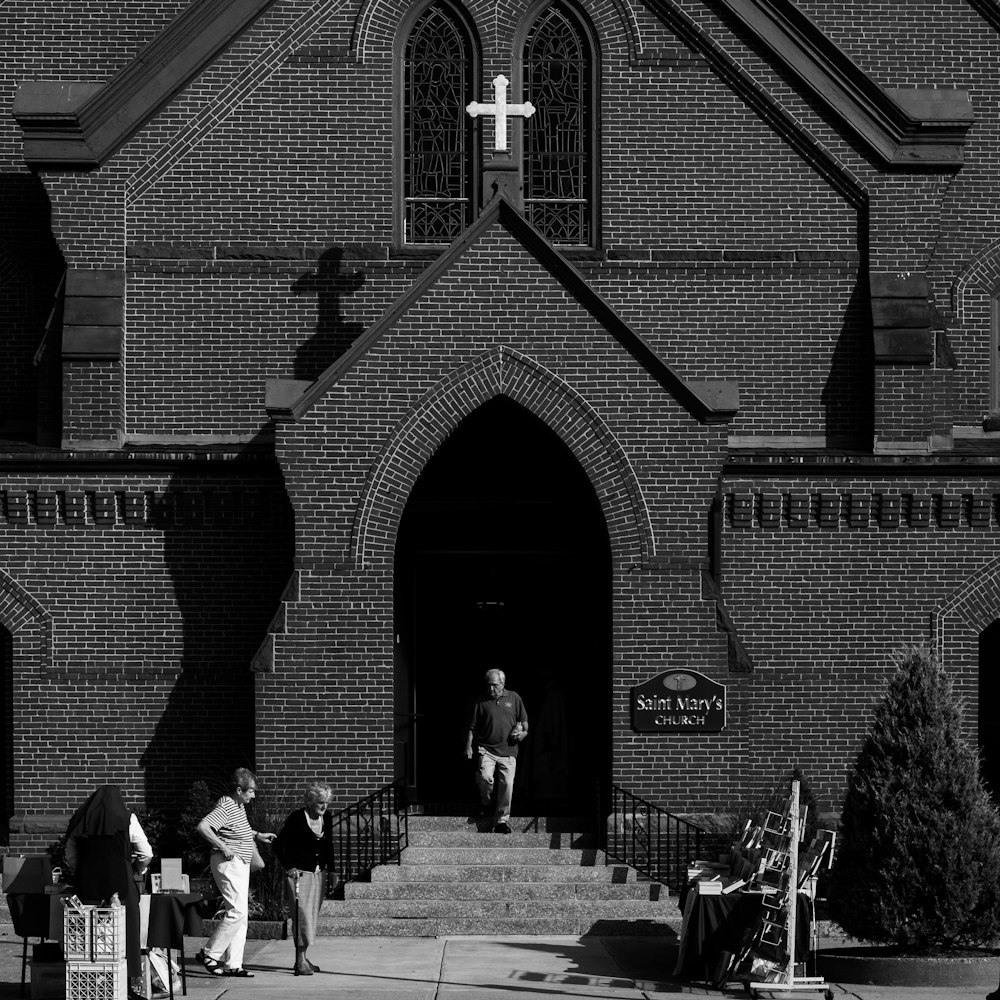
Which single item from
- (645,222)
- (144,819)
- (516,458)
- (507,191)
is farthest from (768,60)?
(144,819)

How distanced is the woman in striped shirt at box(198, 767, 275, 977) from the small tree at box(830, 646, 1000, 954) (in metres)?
4.52

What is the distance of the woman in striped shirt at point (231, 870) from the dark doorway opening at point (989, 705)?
9.46 m

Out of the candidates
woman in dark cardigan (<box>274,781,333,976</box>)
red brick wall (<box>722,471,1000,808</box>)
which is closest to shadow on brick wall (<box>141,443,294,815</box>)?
woman in dark cardigan (<box>274,781,333,976</box>)

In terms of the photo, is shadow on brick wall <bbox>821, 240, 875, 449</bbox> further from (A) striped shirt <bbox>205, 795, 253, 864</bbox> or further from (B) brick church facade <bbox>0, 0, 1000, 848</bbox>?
(A) striped shirt <bbox>205, 795, 253, 864</bbox>

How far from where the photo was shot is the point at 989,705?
21.2 meters

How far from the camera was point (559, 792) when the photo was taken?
19703 millimetres

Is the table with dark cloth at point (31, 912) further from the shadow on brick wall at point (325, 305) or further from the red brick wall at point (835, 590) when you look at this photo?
the red brick wall at point (835, 590)

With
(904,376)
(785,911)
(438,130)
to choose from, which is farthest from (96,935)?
(904,376)

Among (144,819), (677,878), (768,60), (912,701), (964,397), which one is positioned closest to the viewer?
(912,701)

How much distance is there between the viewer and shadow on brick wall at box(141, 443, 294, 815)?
738 inches

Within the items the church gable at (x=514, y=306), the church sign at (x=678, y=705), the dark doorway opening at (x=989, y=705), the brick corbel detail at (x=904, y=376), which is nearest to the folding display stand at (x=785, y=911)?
the church sign at (x=678, y=705)

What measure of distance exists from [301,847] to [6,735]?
6286 millimetres

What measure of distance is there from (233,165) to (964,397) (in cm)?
838

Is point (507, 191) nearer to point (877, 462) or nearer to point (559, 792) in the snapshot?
point (877, 462)
